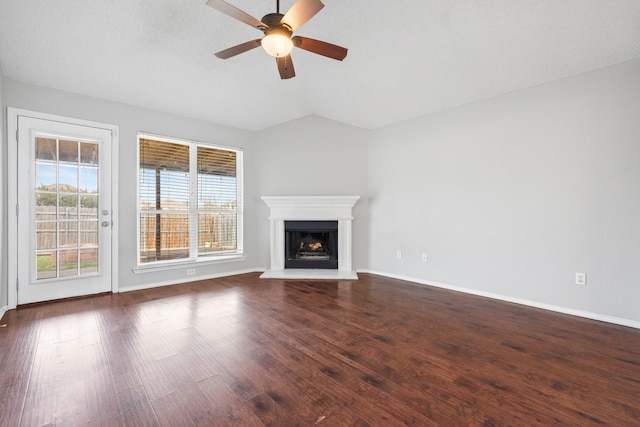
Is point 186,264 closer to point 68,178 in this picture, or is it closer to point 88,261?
point 88,261

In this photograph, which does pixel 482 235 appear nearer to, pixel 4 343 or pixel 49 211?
pixel 4 343

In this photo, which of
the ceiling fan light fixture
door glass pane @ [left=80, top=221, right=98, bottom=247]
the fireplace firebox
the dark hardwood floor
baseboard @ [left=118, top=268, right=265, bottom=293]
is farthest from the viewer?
the fireplace firebox

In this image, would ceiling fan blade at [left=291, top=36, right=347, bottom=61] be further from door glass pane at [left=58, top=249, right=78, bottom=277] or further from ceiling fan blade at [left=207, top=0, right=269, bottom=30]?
door glass pane at [left=58, top=249, right=78, bottom=277]

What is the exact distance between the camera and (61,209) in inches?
132

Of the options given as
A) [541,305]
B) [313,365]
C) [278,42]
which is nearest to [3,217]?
[278,42]

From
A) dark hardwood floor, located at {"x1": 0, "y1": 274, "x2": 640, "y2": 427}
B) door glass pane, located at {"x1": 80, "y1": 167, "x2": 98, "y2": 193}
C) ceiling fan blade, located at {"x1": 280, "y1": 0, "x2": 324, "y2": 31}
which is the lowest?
dark hardwood floor, located at {"x1": 0, "y1": 274, "x2": 640, "y2": 427}

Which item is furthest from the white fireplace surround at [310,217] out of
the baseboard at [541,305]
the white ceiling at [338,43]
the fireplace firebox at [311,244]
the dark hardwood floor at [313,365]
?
the white ceiling at [338,43]

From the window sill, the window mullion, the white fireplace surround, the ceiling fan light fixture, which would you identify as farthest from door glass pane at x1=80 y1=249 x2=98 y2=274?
the ceiling fan light fixture

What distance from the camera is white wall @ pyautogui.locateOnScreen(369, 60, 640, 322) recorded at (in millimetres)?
2684

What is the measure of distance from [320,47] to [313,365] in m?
2.41

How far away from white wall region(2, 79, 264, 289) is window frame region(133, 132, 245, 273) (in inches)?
2.9

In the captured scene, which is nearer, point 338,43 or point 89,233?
point 338,43

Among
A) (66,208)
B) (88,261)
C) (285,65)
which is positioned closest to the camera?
(285,65)

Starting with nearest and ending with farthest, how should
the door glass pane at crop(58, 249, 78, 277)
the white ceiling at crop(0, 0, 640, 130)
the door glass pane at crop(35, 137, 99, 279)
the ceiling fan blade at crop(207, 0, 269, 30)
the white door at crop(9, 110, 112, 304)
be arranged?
the ceiling fan blade at crop(207, 0, 269, 30)
the white ceiling at crop(0, 0, 640, 130)
the white door at crop(9, 110, 112, 304)
the door glass pane at crop(35, 137, 99, 279)
the door glass pane at crop(58, 249, 78, 277)
